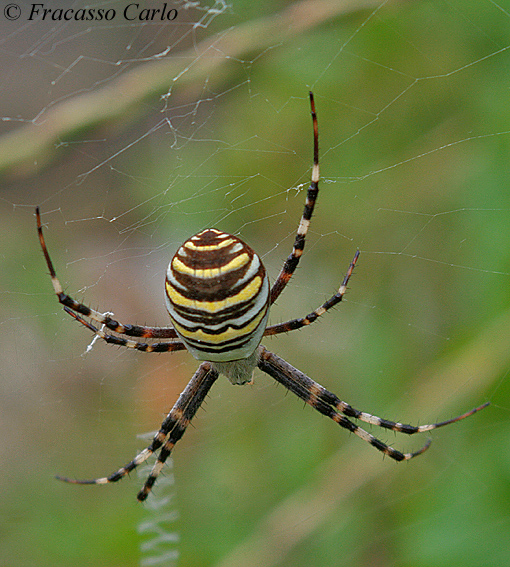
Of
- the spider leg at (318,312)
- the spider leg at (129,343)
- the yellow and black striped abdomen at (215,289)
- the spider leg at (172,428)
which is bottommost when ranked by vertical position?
the spider leg at (172,428)

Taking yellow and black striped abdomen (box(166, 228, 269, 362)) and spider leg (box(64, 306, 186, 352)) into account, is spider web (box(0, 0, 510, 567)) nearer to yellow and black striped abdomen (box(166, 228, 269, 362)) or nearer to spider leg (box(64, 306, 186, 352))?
spider leg (box(64, 306, 186, 352))

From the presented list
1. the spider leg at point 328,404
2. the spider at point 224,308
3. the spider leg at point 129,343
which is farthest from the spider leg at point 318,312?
the spider leg at point 129,343

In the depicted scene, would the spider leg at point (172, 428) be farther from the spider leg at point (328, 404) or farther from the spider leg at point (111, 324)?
the spider leg at point (111, 324)

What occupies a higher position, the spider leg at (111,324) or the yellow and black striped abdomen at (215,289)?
the yellow and black striped abdomen at (215,289)

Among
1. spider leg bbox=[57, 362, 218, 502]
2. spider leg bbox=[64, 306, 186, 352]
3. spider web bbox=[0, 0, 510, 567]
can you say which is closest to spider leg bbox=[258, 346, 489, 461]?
spider web bbox=[0, 0, 510, 567]

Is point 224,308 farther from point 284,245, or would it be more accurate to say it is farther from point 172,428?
point 284,245

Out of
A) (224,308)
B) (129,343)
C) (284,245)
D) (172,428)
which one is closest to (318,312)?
(224,308)

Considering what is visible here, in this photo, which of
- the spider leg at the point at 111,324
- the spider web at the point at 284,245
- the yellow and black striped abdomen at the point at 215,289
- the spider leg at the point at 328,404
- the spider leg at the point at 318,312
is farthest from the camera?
the spider leg at the point at 328,404

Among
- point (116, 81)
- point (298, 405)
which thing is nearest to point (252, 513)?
point (298, 405)
